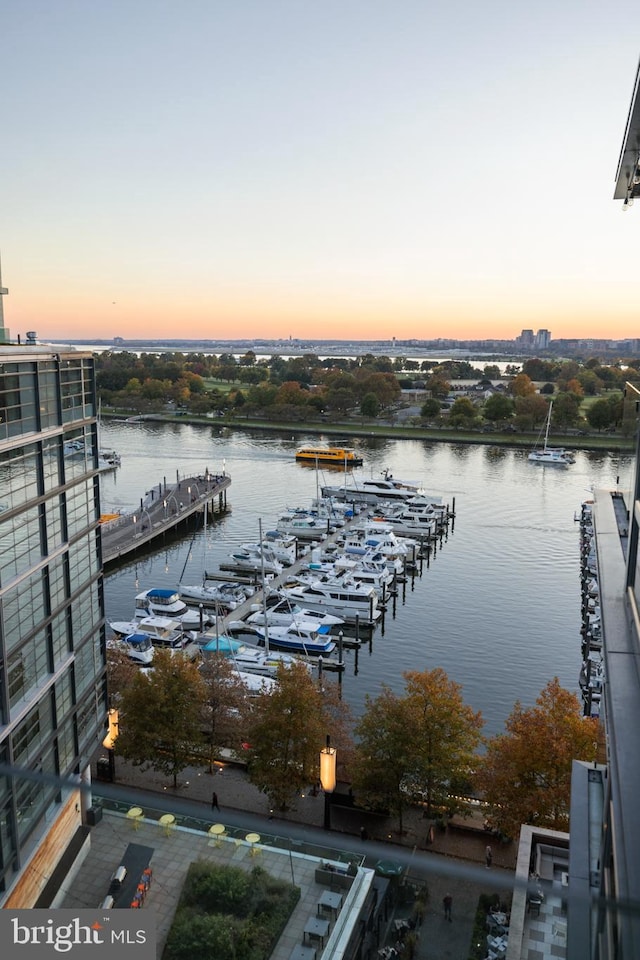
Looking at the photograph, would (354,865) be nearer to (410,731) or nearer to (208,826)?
(208,826)

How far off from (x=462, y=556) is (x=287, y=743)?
1733 centimetres

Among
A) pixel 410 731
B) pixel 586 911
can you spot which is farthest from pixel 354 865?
pixel 586 911

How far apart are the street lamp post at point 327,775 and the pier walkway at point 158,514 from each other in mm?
15631

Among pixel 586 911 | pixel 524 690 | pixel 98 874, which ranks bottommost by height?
pixel 524 690

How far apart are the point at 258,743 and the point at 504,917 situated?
416 cm

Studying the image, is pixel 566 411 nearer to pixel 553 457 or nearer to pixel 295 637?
pixel 553 457

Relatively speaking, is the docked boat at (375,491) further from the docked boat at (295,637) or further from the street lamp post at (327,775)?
the street lamp post at (327,775)

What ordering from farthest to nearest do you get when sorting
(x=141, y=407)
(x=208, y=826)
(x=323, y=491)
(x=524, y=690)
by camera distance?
(x=141, y=407)
(x=323, y=491)
(x=524, y=690)
(x=208, y=826)

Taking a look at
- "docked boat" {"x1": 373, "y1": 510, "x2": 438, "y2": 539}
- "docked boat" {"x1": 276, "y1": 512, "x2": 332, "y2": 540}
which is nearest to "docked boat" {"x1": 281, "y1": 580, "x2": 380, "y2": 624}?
"docked boat" {"x1": 276, "y1": 512, "x2": 332, "y2": 540}

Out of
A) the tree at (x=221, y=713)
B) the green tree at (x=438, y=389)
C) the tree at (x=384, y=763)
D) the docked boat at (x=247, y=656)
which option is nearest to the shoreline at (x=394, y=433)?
the green tree at (x=438, y=389)

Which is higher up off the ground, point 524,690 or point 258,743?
point 258,743

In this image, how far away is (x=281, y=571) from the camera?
24.8 metres

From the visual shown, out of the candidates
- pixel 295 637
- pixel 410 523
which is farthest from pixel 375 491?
pixel 295 637

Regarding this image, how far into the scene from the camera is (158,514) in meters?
31.9
